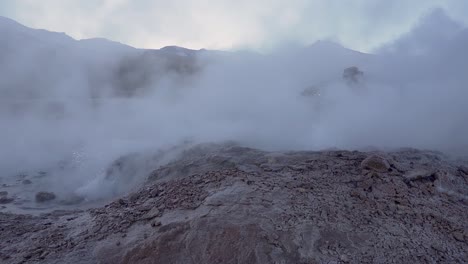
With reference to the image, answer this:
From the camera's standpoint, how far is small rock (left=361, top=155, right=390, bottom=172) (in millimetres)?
4074

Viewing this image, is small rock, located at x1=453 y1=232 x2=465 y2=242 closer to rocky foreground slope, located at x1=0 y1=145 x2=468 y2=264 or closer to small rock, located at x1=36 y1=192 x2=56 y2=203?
→ rocky foreground slope, located at x1=0 y1=145 x2=468 y2=264

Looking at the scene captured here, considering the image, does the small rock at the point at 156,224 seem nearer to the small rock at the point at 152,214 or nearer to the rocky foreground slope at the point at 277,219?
the rocky foreground slope at the point at 277,219

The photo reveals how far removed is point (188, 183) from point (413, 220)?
2.10m

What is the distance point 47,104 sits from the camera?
12766 mm

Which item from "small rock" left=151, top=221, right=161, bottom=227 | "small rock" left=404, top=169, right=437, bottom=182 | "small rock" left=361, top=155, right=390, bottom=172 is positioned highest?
"small rock" left=361, top=155, right=390, bottom=172

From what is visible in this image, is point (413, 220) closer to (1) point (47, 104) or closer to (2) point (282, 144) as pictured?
(2) point (282, 144)

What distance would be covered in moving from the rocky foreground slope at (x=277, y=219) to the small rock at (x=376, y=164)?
0.03 ft

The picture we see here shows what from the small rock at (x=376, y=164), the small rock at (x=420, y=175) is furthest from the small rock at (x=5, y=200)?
the small rock at (x=420, y=175)

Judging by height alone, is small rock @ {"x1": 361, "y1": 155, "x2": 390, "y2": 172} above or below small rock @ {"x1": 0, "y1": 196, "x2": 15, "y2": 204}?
above

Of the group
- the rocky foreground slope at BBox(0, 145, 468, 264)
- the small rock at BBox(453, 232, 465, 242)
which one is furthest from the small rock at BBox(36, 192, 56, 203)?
the small rock at BBox(453, 232, 465, 242)

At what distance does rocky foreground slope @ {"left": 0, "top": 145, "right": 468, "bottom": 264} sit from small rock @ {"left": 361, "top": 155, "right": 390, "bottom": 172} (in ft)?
0.03

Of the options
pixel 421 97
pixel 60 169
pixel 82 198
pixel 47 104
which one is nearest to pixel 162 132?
pixel 60 169

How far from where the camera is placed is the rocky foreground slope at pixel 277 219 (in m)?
3.04

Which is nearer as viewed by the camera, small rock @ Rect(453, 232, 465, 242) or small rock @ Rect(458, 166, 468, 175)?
small rock @ Rect(453, 232, 465, 242)
